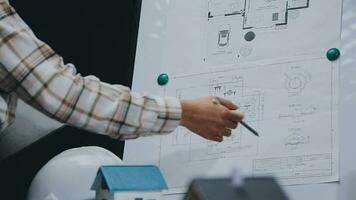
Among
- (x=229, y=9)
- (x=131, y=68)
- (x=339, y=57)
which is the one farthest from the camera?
(x=131, y=68)

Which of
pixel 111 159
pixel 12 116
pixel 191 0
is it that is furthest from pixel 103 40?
pixel 12 116

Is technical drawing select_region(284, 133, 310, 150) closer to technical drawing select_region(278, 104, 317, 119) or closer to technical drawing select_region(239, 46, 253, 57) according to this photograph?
technical drawing select_region(278, 104, 317, 119)

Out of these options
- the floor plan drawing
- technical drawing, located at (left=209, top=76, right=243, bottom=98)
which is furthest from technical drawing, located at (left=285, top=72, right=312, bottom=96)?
technical drawing, located at (left=209, top=76, right=243, bottom=98)

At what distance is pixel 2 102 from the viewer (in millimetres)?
941

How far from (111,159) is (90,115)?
26cm

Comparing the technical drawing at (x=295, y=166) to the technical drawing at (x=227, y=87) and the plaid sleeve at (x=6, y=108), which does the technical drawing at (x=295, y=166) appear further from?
the plaid sleeve at (x=6, y=108)

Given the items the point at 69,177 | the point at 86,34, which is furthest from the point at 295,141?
the point at 86,34

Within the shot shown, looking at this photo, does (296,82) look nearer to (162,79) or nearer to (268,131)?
(268,131)

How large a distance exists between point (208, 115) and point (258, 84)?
0.58 ft

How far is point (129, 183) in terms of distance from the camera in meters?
0.89

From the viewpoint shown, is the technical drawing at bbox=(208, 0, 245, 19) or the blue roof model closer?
the blue roof model

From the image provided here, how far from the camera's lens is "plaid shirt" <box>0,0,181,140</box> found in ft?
2.94

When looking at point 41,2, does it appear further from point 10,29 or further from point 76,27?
point 10,29

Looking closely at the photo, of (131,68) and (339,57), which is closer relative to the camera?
(339,57)
